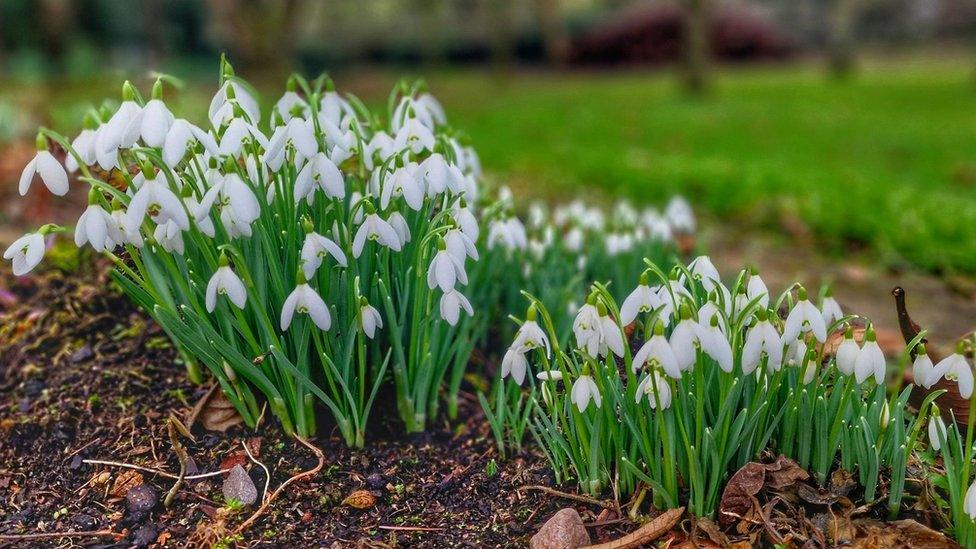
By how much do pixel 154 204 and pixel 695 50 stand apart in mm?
9334

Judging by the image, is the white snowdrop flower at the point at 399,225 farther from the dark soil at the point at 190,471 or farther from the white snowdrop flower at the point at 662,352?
the white snowdrop flower at the point at 662,352

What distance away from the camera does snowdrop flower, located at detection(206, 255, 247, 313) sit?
1.64m

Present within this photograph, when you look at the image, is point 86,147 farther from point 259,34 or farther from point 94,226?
point 259,34

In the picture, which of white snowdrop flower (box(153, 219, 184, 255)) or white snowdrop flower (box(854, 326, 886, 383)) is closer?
white snowdrop flower (box(854, 326, 886, 383))

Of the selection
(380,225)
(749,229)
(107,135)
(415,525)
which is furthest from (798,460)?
(749,229)

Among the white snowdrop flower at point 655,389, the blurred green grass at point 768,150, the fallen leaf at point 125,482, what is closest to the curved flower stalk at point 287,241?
the fallen leaf at point 125,482

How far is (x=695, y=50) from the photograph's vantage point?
10133 millimetres

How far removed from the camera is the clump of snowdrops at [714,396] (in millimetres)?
1548

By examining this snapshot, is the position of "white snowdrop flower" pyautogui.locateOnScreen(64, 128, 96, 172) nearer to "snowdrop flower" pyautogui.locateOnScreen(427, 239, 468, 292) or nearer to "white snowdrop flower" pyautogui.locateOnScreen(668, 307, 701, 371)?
"snowdrop flower" pyautogui.locateOnScreen(427, 239, 468, 292)

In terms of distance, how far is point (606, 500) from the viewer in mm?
1797

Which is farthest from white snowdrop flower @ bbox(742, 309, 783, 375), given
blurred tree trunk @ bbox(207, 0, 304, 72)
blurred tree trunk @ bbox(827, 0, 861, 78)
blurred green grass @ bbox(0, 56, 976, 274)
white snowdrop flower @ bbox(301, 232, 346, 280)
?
blurred tree trunk @ bbox(827, 0, 861, 78)

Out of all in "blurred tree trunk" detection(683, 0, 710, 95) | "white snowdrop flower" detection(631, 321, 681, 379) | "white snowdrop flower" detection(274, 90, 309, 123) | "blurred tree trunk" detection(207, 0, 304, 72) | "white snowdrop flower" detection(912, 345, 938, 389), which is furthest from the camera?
"blurred tree trunk" detection(207, 0, 304, 72)

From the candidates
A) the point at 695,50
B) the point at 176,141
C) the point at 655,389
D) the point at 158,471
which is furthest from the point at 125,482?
the point at 695,50

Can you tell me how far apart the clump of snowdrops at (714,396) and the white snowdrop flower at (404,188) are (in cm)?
32
